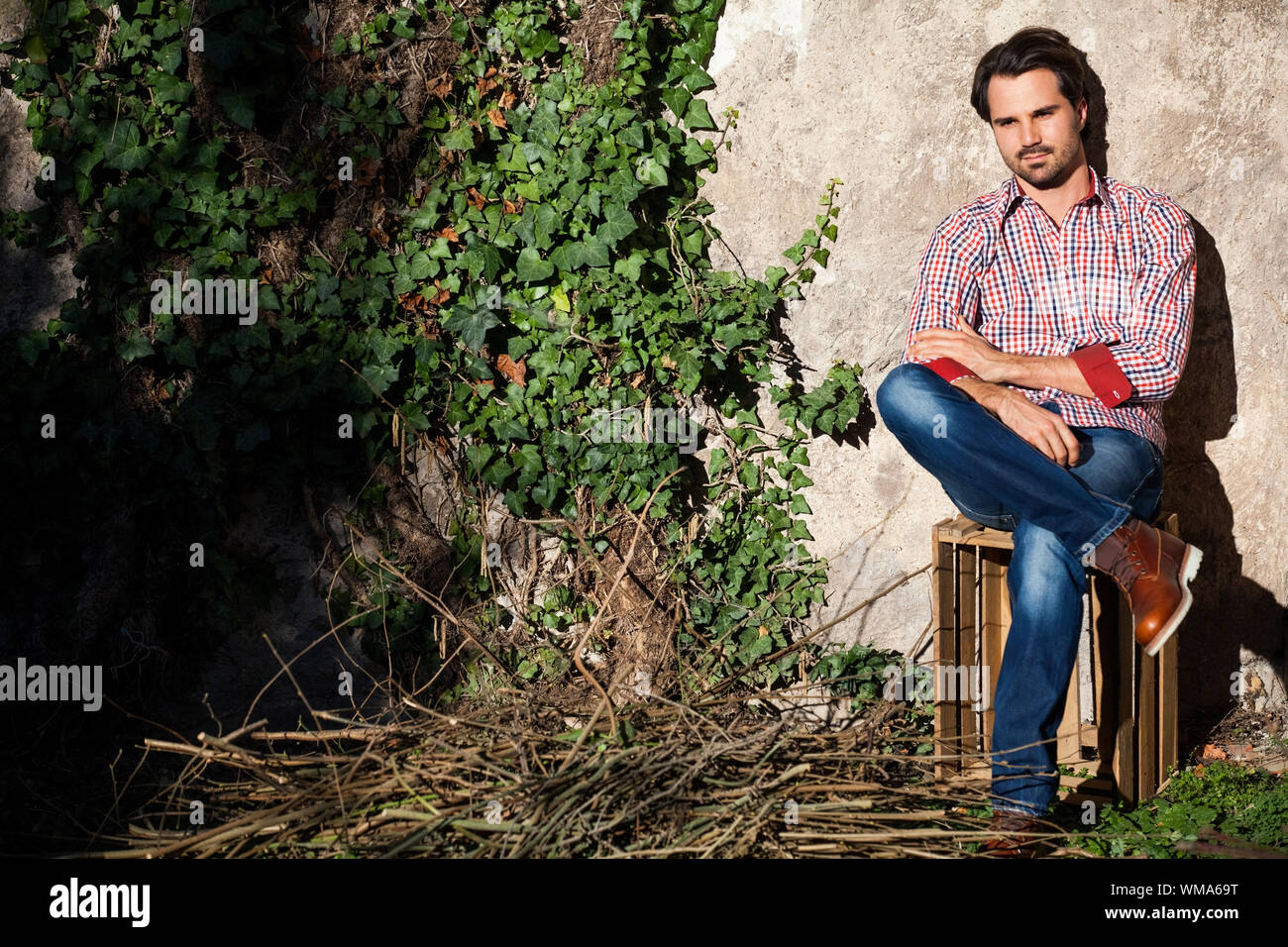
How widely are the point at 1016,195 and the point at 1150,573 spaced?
1279 millimetres

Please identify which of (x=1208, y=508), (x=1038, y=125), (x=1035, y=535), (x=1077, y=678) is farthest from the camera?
(x=1208, y=508)

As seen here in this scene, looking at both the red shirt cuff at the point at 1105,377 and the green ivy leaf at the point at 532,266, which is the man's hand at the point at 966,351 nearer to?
the red shirt cuff at the point at 1105,377

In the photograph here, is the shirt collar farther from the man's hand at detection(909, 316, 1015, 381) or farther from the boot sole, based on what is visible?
the boot sole

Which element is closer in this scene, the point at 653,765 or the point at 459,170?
the point at 653,765

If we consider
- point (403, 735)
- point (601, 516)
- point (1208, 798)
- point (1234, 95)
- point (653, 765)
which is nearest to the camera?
point (653, 765)

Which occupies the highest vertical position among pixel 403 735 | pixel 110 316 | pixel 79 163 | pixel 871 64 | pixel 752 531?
pixel 871 64

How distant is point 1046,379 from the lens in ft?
11.2

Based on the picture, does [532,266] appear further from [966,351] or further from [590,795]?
[590,795]

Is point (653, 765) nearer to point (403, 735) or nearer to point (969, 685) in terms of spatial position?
point (403, 735)

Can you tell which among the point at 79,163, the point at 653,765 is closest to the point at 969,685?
the point at 653,765

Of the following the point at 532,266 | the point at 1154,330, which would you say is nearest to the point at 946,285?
the point at 1154,330

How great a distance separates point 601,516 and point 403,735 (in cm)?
118

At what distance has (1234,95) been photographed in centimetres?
382

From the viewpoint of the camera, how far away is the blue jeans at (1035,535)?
10.1 ft
